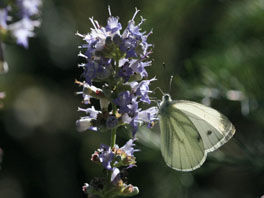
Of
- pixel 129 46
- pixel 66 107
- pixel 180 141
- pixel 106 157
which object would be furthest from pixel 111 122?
pixel 66 107

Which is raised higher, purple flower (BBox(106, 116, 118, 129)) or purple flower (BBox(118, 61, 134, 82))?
purple flower (BBox(118, 61, 134, 82))

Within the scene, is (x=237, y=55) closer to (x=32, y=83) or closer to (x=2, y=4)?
(x=2, y=4)

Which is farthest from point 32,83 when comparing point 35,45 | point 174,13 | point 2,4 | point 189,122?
point 189,122

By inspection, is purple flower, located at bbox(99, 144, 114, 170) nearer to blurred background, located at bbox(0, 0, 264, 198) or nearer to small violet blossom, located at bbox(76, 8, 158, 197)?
small violet blossom, located at bbox(76, 8, 158, 197)

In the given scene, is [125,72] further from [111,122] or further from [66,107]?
[66,107]

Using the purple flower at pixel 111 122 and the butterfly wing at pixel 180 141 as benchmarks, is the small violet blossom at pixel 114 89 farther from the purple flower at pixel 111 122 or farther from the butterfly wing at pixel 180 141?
the butterfly wing at pixel 180 141

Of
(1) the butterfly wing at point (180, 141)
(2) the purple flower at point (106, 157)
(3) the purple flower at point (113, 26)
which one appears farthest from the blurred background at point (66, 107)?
(2) the purple flower at point (106, 157)

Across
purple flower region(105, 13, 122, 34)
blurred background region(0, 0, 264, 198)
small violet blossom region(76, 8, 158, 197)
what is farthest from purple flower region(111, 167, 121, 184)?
blurred background region(0, 0, 264, 198)
